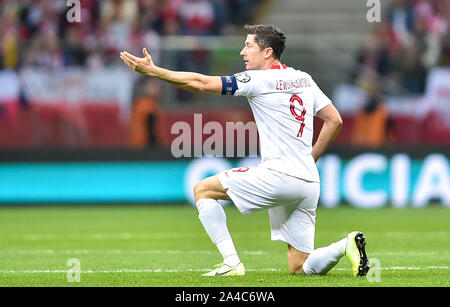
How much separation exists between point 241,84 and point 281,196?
104cm

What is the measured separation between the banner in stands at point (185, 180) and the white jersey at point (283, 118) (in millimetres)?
9546

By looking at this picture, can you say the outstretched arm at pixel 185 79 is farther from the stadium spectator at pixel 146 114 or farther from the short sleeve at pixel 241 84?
the stadium spectator at pixel 146 114

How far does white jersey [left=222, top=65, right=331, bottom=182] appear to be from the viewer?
28.3 feet

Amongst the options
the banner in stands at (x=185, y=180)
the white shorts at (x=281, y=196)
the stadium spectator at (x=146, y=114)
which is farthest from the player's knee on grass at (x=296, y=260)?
the banner in stands at (x=185, y=180)

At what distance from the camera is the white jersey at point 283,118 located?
8.62 meters

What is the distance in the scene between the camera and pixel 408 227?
14.7 m

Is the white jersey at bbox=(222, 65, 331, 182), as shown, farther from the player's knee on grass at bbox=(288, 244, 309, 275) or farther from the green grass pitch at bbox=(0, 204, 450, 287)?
the green grass pitch at bbox=(0, 204, 450, 287)

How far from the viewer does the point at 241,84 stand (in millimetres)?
8445

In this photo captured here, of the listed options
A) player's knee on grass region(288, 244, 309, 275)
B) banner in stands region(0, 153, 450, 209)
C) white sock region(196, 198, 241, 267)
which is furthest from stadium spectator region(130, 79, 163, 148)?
white sock region(196, 198, 241, 267)

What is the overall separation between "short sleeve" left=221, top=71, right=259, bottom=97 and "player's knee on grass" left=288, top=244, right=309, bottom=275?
1539mm
